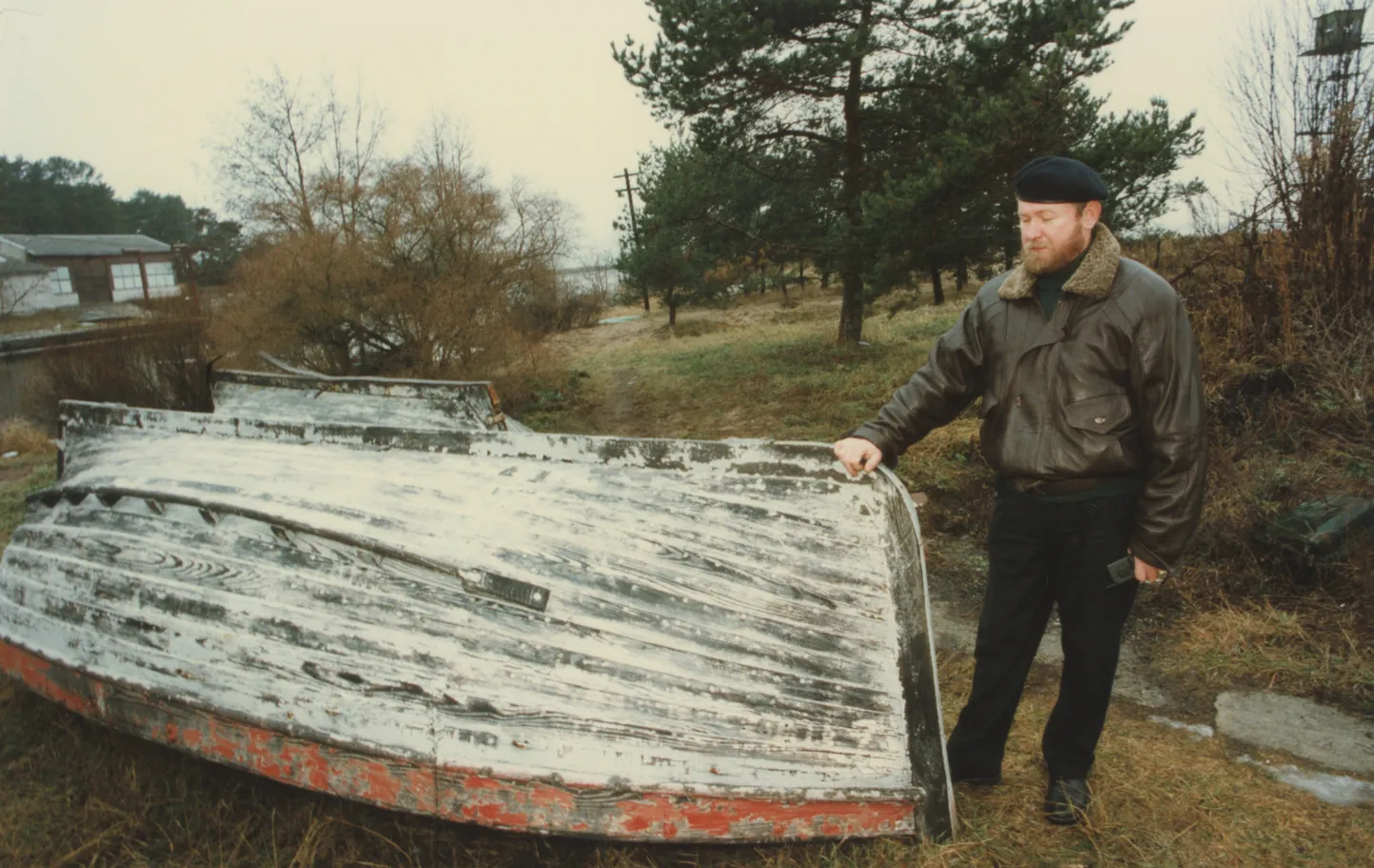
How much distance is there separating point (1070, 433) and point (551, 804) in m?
1.70

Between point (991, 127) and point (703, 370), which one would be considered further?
point (703, 370)

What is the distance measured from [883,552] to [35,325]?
46.5 metres

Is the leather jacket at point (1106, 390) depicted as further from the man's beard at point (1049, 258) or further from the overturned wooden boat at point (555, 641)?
the overturned wooden boat at point (555, 641)

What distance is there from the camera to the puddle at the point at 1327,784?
104 inches

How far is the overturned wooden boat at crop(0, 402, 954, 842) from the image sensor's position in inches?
86.4

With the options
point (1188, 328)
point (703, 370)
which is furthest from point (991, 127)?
point (1188, 328)

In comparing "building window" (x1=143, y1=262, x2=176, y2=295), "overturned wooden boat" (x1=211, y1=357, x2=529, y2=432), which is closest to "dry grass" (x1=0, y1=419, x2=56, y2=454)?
"overturned wooden boat" (x1=211, y1=357, x2=529, y2=432)

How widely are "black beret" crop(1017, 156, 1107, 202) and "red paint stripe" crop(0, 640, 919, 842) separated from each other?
166cm

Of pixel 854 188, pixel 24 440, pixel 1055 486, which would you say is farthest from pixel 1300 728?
pixel 24 440

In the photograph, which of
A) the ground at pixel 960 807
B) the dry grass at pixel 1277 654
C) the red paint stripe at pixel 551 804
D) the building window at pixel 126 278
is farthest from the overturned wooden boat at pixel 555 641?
the building window at pixel 126 278

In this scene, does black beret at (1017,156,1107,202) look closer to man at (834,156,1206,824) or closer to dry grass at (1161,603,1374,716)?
man at (834,156,1206,824)

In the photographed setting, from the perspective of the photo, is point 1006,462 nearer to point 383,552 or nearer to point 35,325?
point 383,552

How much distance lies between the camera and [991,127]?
9.74 metres

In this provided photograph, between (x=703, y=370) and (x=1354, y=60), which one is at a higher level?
(x=1354, y=60)
